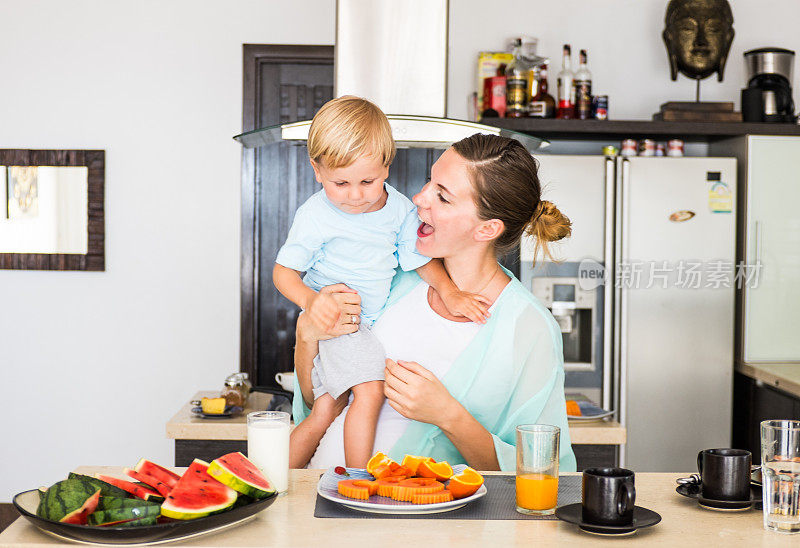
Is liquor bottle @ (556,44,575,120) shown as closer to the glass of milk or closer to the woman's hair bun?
the woman's hair bun

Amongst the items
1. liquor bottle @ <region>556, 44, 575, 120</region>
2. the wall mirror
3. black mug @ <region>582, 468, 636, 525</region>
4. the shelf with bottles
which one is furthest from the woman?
the wall mirror

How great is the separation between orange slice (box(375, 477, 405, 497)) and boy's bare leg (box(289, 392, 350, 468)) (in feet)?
1.70

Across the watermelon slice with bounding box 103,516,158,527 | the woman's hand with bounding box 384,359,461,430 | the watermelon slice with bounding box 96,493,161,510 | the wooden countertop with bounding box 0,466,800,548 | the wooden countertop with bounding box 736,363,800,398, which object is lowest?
the wooden countertop with bounding box 736,363,800,398

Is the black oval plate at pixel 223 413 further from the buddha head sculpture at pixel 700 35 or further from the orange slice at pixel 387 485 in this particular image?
the buddha head sculpture at pixel 700 35

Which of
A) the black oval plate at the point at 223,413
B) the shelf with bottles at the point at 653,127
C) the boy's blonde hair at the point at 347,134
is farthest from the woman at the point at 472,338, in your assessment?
the shelf with bottles at the point at 653,127

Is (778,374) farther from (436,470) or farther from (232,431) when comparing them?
(436,470)

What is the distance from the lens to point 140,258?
4324 mm

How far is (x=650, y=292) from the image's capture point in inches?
153

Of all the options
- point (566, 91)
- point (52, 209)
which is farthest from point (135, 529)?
point (52, 209)

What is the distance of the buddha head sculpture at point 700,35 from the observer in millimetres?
3967

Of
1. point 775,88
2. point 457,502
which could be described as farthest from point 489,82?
point 457,502

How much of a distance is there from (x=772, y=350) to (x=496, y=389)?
8.60 feet

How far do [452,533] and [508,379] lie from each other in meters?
0.62

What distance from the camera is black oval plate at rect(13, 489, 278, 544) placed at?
1168 millimetres
